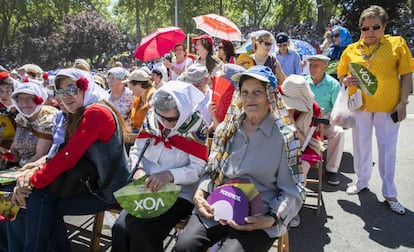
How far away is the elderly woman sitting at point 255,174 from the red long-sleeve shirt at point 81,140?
800mm

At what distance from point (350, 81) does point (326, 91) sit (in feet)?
2.11

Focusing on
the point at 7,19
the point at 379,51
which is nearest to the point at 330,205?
the point at 379,51

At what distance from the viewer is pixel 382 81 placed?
3449 mm

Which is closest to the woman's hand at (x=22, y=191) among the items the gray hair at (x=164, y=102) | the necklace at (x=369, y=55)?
the gray hair at (x=164, y=102)

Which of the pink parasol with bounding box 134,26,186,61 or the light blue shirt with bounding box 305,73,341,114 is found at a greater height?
the pink parasol with bounding box 134,26,186,61

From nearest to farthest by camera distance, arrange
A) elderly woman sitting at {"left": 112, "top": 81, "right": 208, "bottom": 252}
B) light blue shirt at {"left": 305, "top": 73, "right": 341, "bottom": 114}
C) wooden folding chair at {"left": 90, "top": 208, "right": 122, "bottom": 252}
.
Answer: elderly woman sitting at {"left": 112, "top": 81, "right": 208, "bottom": 252}, wooden folding chair at {"left": 90, "top": 208, "right": 122, "bottom": 252}, light blue shirt at {"left": 305, "top": 73, "right": 341, "bottom": 114}

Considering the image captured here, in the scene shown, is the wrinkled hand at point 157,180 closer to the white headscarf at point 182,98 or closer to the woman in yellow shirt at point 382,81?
the white headscarf at point 182,98

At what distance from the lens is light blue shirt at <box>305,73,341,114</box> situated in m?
4.20

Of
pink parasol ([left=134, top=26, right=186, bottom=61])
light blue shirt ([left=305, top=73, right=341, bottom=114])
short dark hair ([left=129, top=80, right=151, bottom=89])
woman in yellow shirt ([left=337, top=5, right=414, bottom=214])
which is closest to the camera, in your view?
woman in yellow shirt ([left=337, top=5, right=414, bottom=214])

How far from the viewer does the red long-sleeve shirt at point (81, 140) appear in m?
2.32

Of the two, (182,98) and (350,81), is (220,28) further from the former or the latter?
(182,98)

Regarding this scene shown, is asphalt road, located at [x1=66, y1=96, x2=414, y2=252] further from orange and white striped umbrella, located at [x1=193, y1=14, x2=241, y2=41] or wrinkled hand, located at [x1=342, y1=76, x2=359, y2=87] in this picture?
orange and white striped umbrella, located at [x1=193, y1=14, x2=241, y2=41]

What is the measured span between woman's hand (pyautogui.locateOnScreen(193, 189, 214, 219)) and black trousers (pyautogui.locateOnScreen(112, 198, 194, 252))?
24cm

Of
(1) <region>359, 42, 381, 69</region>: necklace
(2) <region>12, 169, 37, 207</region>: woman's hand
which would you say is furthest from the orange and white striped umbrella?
(2) <region>12, 169, 37, 207</region>: woman's hand
